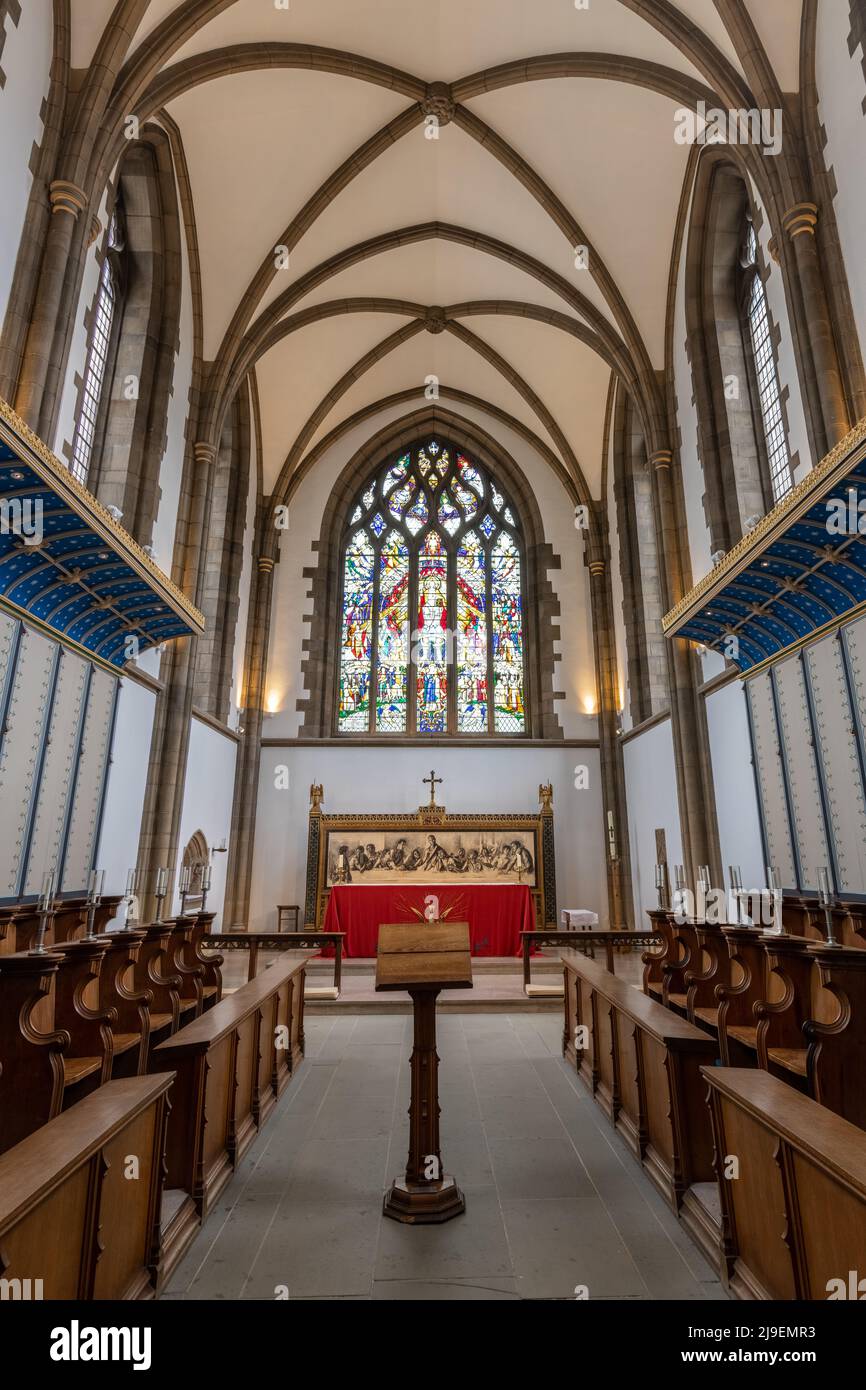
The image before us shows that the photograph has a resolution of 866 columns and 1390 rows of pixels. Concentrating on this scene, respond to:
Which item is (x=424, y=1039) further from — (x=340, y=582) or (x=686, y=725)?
(x=340, y=582)

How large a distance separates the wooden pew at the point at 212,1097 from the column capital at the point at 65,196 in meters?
7.14

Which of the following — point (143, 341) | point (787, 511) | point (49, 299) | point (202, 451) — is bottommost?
point (787, 511)

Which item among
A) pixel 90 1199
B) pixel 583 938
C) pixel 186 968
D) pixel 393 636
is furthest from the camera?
pixel 393 636

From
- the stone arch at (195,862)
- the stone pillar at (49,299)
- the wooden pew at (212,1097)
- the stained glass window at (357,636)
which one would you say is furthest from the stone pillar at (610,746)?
the stone pillar at (49,299)

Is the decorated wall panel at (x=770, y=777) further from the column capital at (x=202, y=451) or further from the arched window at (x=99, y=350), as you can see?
the column capital at (x=202, y=451)

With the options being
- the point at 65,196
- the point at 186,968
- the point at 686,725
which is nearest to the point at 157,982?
the point at 186,968

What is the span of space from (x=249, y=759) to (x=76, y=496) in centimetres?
887

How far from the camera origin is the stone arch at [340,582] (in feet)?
48.7

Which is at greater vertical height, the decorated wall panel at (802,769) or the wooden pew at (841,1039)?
the decorated wall panel at (802,769)

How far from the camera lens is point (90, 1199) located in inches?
89.9

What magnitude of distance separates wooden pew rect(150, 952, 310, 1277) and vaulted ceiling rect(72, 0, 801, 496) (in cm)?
895

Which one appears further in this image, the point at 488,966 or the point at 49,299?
the point at 488,966

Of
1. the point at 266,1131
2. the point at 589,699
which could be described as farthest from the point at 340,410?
the point at 266,1131

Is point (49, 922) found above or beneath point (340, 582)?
beneath
